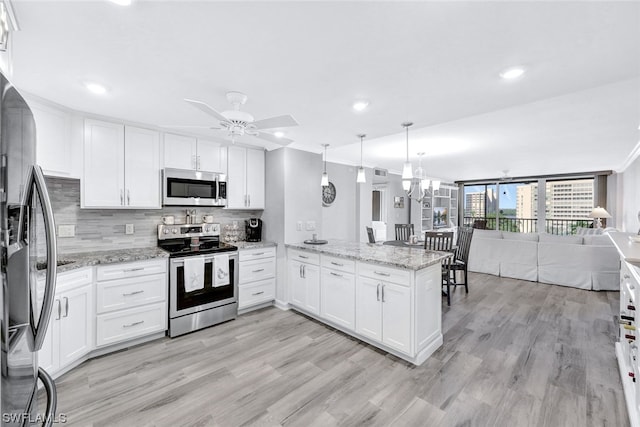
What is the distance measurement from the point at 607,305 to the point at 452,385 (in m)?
3.40

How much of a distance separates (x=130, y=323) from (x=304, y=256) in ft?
6.44

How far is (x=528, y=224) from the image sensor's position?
9.34 m

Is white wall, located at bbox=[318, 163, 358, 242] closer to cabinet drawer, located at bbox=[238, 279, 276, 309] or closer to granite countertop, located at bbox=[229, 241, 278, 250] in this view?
granite countertop, located at bbox=[229, 241, 278, 250]

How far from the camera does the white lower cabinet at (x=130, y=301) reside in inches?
102

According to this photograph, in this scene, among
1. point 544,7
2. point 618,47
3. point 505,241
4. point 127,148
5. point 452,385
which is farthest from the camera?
point 505,241

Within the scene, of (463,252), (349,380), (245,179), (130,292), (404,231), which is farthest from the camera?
(404,231)

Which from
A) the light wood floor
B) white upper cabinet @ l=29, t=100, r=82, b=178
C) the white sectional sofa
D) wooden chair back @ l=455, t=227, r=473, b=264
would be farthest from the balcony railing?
white upper cabinet @ l=29, t=100, r=82, b=178

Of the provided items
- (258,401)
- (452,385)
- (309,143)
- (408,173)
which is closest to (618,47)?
(408,173)

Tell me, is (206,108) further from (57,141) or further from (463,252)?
(463,252)

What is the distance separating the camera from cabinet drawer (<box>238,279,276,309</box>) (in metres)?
3.57

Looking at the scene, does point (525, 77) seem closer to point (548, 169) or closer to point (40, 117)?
point (40, 117)

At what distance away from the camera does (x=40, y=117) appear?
2332mm

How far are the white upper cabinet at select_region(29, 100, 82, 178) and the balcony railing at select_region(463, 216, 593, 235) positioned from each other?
36.1 ft

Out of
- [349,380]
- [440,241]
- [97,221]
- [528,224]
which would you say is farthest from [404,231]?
[528,224]
